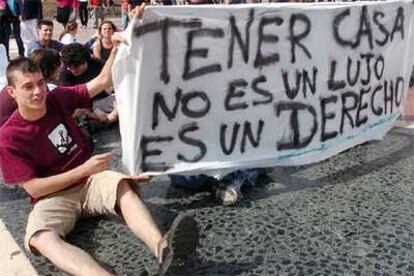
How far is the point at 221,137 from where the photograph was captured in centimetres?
355

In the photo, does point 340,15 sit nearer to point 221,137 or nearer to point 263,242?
point 221,137

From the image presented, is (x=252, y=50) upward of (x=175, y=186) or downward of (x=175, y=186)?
upward

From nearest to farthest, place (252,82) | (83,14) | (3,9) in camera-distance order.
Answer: (252,82), (3,9), (83,14)

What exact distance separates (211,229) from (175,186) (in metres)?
0.68

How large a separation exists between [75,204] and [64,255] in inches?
24.1

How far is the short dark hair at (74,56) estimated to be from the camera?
5.40 m

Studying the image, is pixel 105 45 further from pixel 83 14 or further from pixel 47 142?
pixel 83 14

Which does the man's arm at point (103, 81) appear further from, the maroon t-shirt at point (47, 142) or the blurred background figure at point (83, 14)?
the blurred background figure at point (83, 14)

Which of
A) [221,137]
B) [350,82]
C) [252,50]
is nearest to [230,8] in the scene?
[252,50]

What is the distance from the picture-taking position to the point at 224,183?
3721 mm

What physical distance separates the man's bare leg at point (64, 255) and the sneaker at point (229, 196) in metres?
1.13

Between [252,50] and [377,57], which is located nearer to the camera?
[252,50]

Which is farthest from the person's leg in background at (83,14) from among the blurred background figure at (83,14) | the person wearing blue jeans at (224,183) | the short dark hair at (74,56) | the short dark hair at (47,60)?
the person wearing blue jeans at (224,183)

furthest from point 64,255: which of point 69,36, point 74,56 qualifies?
point 69,36
